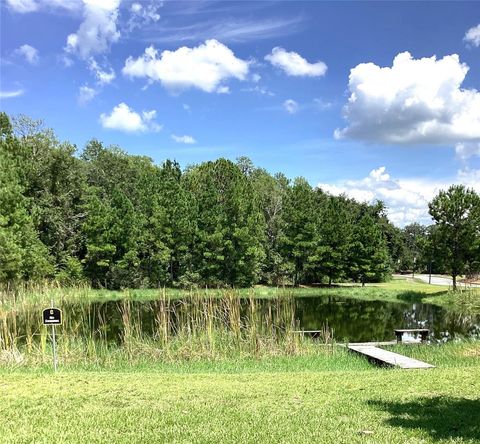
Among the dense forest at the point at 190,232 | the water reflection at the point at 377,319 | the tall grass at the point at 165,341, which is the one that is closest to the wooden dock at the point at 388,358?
the tall grass at the point at 165,341

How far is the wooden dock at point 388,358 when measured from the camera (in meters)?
10.6

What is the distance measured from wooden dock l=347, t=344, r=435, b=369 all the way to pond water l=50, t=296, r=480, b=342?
58.2 inches

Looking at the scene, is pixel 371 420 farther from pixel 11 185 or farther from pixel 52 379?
pixel 11 185

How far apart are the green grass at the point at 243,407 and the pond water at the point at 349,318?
4.94 meters

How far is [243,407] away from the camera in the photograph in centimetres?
586

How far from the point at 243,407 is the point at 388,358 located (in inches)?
268

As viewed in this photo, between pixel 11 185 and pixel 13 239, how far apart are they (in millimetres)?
2858

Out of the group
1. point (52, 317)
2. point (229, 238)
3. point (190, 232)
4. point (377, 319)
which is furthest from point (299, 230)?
point (52, 317)

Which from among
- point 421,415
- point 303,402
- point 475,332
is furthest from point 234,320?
point 475,332

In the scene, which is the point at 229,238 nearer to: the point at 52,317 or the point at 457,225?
the point at 457,225

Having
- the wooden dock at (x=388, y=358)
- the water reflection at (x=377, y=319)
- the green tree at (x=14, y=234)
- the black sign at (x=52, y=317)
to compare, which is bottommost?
the water reflection at (x=377, y=319)

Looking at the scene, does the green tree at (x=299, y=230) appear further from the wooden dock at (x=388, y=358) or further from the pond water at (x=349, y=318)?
the wooden dock at (x=388, y=358)

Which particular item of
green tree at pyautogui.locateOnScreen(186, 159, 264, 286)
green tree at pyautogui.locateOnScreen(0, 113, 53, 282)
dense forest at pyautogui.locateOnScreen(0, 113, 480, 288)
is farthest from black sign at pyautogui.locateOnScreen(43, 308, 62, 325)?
green tree at pyautogui.locateOnScreen(186, 159, 264, 286)

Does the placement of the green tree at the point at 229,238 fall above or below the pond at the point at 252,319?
above
